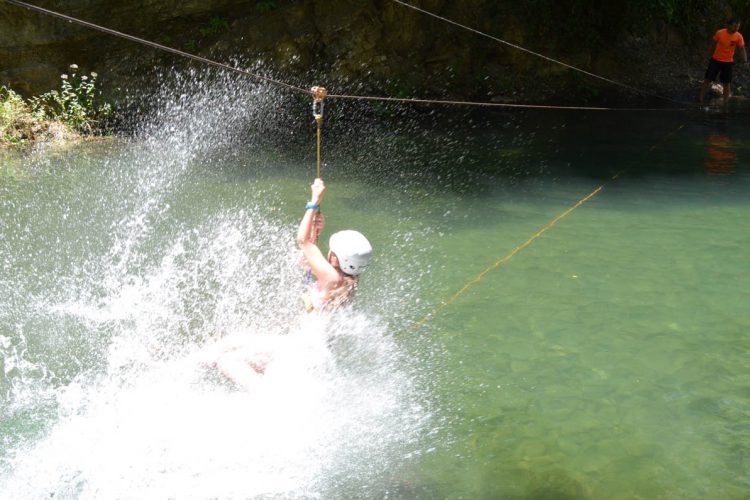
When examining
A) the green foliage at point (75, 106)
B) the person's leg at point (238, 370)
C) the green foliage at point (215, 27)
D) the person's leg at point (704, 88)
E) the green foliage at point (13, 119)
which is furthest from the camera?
the person's leg at point (704, 88)

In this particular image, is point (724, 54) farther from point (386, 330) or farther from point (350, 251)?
point (350, 251)

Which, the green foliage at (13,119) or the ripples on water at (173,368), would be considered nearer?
the ripples on water at (173,368)

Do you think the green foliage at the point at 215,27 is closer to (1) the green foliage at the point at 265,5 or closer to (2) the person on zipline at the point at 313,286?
(1) the green foliage at the point at 265,5

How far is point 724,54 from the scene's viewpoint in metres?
14.1

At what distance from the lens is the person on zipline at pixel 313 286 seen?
467cm

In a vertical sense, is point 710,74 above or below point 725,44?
below

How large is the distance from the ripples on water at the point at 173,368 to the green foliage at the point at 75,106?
11.0 ft

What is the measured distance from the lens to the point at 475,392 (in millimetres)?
5211

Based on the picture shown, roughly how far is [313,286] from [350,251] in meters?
0.37

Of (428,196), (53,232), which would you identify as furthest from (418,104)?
(53,232)

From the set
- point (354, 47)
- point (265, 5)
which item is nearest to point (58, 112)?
point (265, 5)

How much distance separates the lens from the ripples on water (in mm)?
4301

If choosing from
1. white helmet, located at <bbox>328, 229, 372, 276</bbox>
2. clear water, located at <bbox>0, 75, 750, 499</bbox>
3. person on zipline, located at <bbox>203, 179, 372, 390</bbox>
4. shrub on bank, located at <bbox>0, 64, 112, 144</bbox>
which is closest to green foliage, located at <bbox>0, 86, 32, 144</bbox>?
shrub on bank, located at <bbox>0, 64, 112, 144</bbox>

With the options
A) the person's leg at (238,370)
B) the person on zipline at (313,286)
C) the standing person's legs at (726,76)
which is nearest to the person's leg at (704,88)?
the standing person's legs at (726,76)
